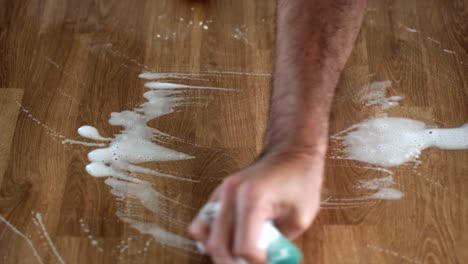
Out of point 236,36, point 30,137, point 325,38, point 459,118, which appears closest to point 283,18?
point 325,38

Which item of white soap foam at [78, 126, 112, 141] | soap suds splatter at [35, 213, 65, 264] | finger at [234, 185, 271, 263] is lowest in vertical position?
soap suds splatter at [35, 213, 65, 264]

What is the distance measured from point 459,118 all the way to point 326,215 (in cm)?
32

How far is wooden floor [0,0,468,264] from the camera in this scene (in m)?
1.03

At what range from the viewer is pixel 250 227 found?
30.4 inches

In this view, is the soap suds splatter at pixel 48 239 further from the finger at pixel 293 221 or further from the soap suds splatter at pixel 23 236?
the finger at pixel 293 221

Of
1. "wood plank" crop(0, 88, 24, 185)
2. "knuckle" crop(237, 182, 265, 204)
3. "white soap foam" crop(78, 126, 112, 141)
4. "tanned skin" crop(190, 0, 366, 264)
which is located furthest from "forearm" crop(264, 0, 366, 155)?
"wood plank" crop(0, 88, 24, 185)

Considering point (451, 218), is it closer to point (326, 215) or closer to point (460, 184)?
point (460, 184)

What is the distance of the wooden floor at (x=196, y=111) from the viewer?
1.03 metres

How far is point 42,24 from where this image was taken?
134 centimetres

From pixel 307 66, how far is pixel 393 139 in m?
0.24

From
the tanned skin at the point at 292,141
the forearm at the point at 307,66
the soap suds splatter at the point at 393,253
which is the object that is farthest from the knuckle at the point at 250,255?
the soap suds splatter at the point at 393,253

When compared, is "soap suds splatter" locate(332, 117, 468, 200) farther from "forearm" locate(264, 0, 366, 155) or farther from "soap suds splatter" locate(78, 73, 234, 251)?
"soap suds splatter" locate(78, 73, 234, 251)

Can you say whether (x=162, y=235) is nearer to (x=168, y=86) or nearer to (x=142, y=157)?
(x=142, y=157)

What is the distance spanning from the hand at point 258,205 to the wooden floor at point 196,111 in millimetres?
186
